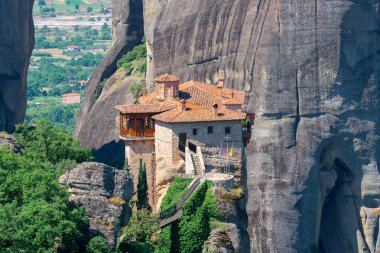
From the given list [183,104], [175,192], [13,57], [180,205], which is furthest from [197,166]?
[13,57]

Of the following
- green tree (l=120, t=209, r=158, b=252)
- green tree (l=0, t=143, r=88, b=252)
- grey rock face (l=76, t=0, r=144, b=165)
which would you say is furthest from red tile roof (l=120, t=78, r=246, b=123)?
grey rock face (l=76, t=0, r=144, b=165)

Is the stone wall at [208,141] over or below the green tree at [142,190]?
over

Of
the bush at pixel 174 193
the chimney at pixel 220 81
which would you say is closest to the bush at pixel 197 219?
the bush at pixel 174 193

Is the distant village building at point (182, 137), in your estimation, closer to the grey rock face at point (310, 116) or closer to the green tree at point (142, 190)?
the green tree at point (142, 190)

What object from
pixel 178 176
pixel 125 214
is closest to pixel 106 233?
pixel 125 214

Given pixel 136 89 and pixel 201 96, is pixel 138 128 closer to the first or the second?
pixel 201 96

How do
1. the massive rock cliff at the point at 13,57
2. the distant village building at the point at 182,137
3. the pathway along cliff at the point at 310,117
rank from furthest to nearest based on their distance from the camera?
the massive rock cliff at the point at 13,57 < the pathway along cliff at the point at 310,117 < the distant village building at the point at 182,137
